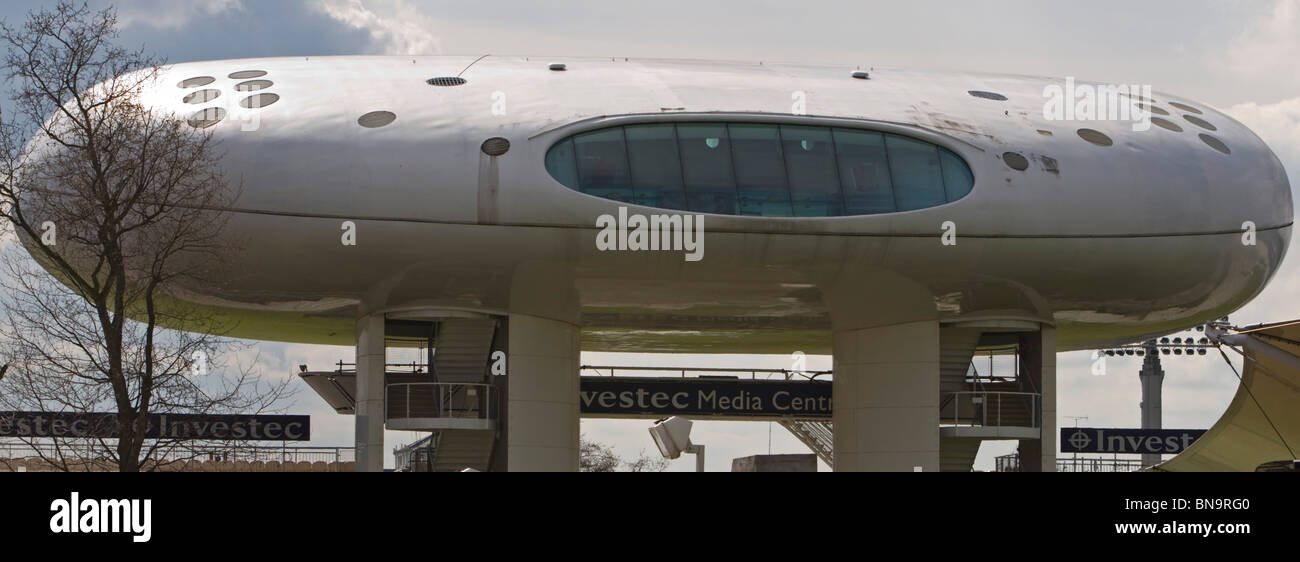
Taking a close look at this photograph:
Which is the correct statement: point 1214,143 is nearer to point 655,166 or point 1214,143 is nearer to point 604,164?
point 655,166

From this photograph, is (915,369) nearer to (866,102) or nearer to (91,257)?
(866,102)

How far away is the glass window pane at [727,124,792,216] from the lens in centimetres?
3272

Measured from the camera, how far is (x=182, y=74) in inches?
1346

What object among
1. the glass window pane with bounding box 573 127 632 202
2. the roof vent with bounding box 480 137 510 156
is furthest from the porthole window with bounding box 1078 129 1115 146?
the roof vent with bounding box 480 137 510 156

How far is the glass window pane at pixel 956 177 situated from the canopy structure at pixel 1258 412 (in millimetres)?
8631

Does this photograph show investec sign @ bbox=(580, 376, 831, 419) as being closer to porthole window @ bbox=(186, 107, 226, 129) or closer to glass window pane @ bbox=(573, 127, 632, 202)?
glass window pane @ bbox=(573, 127, 632, 202)

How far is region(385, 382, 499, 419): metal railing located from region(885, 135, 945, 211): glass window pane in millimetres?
9941

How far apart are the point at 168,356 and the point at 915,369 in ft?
58.2

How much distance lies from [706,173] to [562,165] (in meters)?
2.96

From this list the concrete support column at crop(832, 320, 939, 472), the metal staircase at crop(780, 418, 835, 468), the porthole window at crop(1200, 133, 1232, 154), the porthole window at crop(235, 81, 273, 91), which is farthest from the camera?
the metal staircase at crop(780, 418, 835, 468)

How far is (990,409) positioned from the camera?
1492 inches
